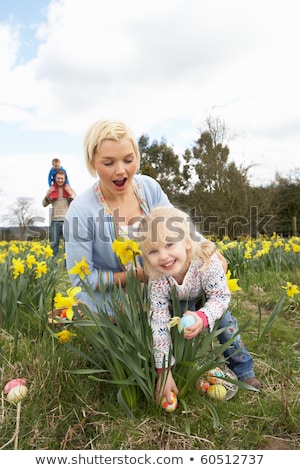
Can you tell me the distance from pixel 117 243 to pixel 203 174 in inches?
556

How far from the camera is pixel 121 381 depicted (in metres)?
1.39

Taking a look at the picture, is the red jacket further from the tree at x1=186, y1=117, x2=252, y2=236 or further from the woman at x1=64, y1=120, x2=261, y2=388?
the tree at x1=186, y1=117, x2=252, y2=236

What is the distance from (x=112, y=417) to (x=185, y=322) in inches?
16.9

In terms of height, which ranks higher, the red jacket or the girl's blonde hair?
the red jacket

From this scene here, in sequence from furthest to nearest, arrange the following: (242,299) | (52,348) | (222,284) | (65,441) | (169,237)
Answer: (242,299) → (52,348) → (222,284) → (169,237) → (65,441)

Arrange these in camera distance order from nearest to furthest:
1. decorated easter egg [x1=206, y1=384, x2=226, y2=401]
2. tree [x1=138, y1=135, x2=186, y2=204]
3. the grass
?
the grass, decorated easter egg [x1=206, y1=384, x2=226, y2=401], tree [x1=138, y1=135, x2=186, y2=204]

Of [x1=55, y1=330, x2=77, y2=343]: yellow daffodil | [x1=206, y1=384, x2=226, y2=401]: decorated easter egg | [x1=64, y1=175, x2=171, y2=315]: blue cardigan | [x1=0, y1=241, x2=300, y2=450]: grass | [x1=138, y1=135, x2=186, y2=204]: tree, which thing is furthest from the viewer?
[x1=138, y1=135, x2=186, y2=204]: tree

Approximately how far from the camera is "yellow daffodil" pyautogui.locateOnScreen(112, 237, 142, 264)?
1.42 meters

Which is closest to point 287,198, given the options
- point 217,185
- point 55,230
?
point 217,185

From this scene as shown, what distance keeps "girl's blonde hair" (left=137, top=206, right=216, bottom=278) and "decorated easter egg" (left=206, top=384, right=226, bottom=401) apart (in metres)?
0.48

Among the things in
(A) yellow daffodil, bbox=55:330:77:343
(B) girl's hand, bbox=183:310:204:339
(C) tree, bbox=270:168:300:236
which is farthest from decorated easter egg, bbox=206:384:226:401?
(C) tree, bbox=270:168:300:236

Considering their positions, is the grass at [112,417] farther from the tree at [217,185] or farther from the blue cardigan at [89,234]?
the tree at [217,185]

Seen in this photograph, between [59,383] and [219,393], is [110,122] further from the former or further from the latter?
[219,393]

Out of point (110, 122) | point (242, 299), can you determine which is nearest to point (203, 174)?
point (242, 299)
